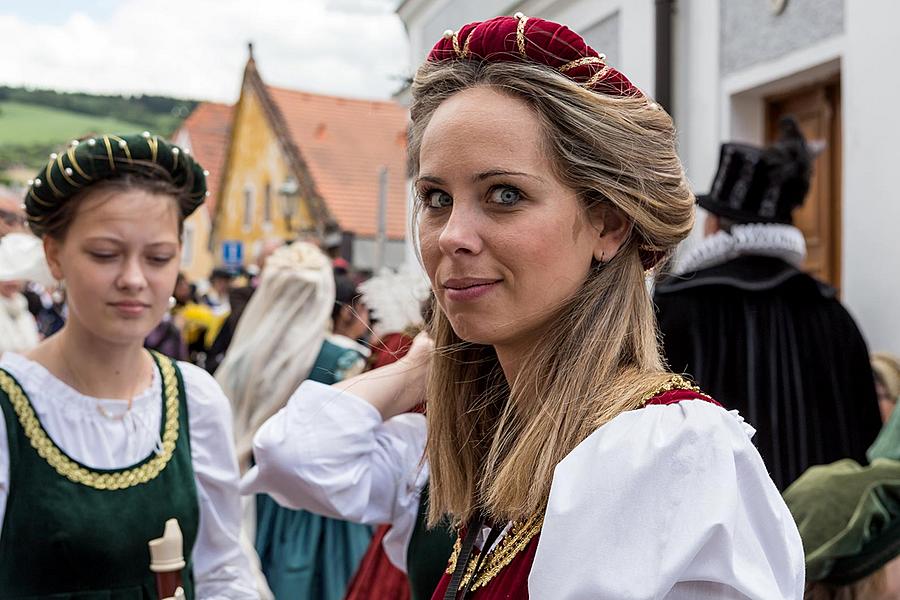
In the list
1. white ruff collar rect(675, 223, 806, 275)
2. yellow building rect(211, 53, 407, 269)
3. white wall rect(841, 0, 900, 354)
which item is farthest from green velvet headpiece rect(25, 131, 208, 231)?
yellow building rect(211, 53, 407, 269)

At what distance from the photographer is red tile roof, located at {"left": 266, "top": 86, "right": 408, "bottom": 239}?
25.2 meters

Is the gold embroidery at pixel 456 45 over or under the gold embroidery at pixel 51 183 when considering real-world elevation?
over

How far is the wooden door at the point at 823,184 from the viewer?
523cm

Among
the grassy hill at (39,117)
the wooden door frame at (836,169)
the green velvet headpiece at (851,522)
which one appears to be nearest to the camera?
the green velvet headpiece at (851,522)

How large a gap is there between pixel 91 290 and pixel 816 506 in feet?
5.44

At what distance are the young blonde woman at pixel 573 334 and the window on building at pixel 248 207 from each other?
27.9 metres

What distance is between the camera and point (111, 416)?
256cm

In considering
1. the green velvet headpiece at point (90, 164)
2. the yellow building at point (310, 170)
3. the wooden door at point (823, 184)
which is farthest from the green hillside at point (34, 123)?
the green velvet headpiece at point (90, 164)

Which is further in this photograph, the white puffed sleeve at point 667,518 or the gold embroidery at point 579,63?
the gold embroidery at point 579,63

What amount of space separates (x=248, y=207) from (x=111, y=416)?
27.1m

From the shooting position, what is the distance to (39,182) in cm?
256

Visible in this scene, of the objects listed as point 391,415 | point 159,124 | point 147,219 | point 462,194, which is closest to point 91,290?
point 147,219

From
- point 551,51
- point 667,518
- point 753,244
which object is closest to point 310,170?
point 753,244

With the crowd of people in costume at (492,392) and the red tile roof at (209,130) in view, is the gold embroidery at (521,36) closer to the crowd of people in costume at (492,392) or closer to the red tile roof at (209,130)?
the crowd of people in costume at (492,392)
